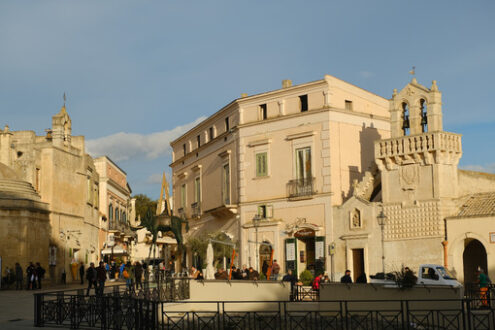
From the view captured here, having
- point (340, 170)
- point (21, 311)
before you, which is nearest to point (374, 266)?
point (340, 170)

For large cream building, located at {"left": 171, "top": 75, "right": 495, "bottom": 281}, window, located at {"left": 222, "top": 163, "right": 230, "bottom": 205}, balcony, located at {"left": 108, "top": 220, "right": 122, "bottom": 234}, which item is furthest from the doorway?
balcony, located at {"left": 108, "top": 220, "right": 122, "bottom": 234}

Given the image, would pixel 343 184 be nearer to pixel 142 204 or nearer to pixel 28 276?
pixel 28 276

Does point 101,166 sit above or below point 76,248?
above

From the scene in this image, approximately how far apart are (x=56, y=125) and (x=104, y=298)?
28.9m

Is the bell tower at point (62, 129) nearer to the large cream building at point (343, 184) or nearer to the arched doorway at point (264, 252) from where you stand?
Result: the large cream building at point (343, 184)

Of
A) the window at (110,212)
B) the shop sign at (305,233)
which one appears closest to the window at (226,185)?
the shop sign at (305,233)

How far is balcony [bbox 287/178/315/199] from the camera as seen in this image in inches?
1481

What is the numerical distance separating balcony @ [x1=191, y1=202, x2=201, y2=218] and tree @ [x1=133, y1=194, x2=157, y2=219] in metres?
30.4

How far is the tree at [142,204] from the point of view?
79500mm

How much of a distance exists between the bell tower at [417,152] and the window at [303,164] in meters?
4.40

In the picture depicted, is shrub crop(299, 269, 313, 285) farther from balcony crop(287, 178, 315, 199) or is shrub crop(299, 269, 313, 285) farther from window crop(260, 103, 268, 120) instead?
window crop(260, 103, 268, 120)

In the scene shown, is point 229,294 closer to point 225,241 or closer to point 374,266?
point 374,266

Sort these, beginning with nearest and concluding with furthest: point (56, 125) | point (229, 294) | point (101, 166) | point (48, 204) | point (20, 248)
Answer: point (229, 294) → point (20, 248) → point (48, 204) → point (56, 125) → point (101, 166)

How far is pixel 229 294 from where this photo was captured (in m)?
27.2
